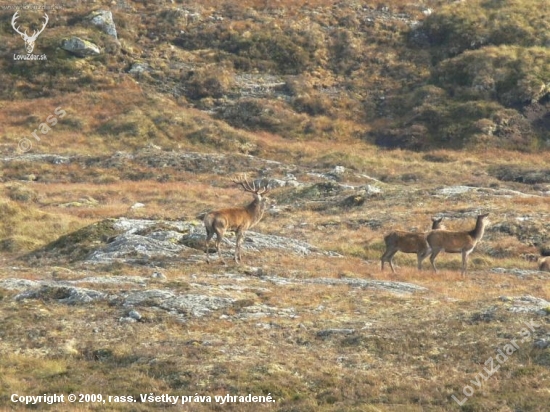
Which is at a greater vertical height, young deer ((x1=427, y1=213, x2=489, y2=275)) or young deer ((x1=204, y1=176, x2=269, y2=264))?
young deer ((x1=427, y1=213, x2=489, y2=275))

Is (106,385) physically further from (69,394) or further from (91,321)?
(91,321)

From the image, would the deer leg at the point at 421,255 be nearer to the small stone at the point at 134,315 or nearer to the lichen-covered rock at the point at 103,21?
the small stone at the point at 134,315

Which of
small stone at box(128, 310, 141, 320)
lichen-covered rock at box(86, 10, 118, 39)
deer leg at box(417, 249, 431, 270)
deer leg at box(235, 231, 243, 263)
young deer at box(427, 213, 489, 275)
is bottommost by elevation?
deer leg at box(235, 231, 243, 263)

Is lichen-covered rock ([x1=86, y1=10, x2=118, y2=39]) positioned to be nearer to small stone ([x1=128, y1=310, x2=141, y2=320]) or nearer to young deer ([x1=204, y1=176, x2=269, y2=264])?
young deer ([x1=204, y1=176, x2=269, y2=264])

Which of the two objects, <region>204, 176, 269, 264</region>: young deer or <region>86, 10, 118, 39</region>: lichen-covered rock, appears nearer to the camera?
<region>204, 176, 269, 264</region>: young deer

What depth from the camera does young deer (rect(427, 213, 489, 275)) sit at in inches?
1026

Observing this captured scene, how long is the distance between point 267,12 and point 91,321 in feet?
279

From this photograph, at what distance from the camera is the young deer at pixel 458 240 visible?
1026 inches

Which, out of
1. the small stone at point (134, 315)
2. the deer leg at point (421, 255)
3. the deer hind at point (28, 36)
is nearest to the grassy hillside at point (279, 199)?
the small stone at point (134, 315)

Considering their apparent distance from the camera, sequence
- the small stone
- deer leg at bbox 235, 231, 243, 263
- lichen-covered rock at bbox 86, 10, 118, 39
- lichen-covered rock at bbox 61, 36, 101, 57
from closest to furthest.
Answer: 1. the small stone
2. deer leg at bbox 235, 231, 243, 263
3. lichen-covered rock at bbox 61, 36, 101, 57
4. lichen-covered rock at bbox 86, 10, 118, 39

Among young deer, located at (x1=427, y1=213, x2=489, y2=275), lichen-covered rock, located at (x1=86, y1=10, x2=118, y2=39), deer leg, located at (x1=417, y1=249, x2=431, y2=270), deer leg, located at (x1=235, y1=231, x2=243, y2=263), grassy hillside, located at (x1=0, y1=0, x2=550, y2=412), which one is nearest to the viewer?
grassy hillside, located at (x1=0, y1=0, x2=550, y2=412)

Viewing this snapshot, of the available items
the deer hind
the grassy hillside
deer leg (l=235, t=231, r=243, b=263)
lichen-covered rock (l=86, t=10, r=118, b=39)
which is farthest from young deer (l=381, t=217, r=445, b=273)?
lichen-covered rock (l=86, t=10, r=118, b=39)

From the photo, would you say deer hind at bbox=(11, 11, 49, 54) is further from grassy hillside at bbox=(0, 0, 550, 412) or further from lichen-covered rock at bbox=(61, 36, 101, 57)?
lichen-covered rock at bbox=(61, 36, 101, 57)

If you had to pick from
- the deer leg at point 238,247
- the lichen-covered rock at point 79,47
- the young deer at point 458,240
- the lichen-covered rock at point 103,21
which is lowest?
the deer leg at point 238,247
